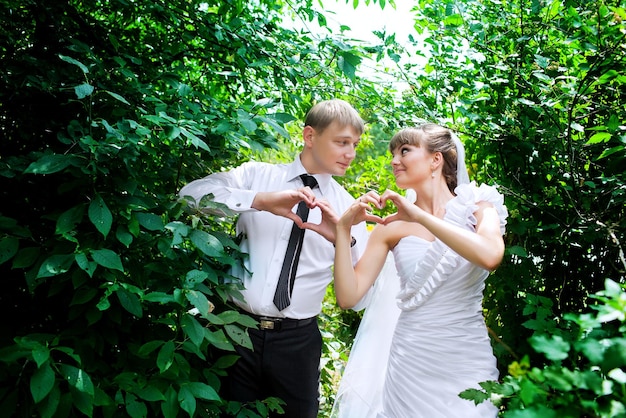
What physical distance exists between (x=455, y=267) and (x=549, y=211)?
0.84 metres

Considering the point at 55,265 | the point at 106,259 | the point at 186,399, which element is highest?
the point at 106,259

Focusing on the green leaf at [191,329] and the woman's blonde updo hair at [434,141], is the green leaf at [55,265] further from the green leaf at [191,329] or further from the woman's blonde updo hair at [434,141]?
the woman's blonde updo hair at [434,141]

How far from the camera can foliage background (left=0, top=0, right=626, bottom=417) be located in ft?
5.57

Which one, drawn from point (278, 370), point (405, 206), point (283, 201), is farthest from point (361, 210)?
point (278, 370)

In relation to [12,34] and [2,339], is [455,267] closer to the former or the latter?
[2,339]

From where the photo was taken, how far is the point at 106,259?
1659 mm

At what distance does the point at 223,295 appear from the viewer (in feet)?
7.04

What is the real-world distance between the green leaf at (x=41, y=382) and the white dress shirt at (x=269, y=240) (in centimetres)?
95

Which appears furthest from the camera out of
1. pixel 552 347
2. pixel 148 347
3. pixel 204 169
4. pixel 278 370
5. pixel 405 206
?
pixel 204 169

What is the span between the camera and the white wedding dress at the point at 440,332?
2.29m

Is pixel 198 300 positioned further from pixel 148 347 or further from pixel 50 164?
pixel 50 164

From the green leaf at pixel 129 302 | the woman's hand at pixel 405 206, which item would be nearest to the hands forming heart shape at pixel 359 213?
the woman's hand at pixel 405 206

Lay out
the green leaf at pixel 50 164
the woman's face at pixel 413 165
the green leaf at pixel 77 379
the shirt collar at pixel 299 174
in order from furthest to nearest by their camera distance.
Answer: the shirt collar at pixel 299 174 → the woman's face at pixel 413 165 → the green leaf at pixel 50 164 → the green leaf at pixel 77 379

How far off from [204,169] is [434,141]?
1.11 m
